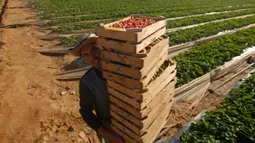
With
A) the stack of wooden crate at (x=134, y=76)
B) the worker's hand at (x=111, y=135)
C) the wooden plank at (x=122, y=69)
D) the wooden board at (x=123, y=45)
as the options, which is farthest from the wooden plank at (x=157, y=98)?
the wooden board at (x=123, y=45)

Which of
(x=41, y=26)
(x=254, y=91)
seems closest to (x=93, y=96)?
(x=254, y=91)

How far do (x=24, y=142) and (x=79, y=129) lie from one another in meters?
1.53

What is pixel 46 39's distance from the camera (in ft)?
49.4

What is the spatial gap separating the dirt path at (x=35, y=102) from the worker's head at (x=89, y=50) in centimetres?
336

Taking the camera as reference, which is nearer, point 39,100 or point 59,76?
point 39,100

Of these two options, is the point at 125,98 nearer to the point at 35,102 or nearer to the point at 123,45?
the point at 123,45

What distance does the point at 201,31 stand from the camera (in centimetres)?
1394

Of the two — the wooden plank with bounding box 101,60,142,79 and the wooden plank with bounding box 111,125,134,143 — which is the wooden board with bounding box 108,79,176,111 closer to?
the wooden plank with bounding box 101,60,142,79

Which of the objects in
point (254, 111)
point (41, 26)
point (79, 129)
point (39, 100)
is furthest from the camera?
point (41, 26)

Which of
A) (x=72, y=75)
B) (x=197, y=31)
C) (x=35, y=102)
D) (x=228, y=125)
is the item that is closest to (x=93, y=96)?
(x=228, y=125)

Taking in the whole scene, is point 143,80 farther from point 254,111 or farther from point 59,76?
point 59,76

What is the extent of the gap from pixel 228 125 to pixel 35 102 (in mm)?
6322

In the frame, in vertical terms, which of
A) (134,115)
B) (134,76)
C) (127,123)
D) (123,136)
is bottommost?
(123,136)

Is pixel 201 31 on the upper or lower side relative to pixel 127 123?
upper
